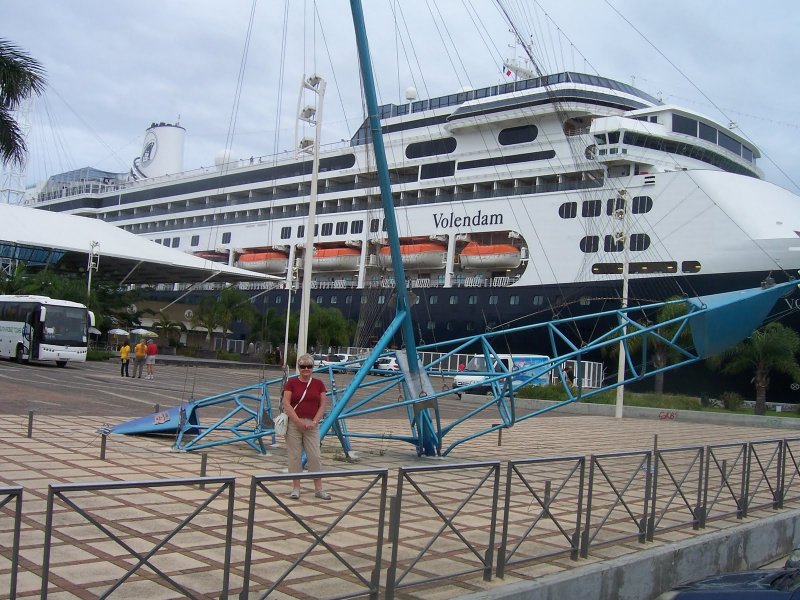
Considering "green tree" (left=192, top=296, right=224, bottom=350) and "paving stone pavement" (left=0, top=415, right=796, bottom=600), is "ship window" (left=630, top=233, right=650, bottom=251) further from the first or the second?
"paving stone pavement" (left=0, top=415, right=796, bottom=600)

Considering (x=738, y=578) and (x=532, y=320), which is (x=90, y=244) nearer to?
(x=532, y=320)

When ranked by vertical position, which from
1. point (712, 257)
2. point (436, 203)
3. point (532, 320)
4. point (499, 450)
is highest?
point (436, 203)

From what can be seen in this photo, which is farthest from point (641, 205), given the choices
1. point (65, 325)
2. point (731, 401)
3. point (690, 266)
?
point (65, 325)

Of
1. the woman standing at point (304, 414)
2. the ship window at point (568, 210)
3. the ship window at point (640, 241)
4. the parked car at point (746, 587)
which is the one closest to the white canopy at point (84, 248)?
the ship window at point (568, 210)

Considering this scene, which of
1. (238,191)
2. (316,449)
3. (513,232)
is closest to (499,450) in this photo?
(316,449)

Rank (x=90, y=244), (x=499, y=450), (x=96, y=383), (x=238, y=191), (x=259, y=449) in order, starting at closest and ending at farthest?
(x=259, y=449), (x=499, y=450), (x=96, y=383), (x=90, y=244), (x=238, y=191)

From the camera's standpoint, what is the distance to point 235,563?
532 centimetres

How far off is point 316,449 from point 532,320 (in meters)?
27.7

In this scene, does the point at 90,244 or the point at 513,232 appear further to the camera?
the point at 90,244

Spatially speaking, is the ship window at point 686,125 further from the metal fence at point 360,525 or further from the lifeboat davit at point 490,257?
the metal fence at point 360,525

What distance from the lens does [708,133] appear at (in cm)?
3634

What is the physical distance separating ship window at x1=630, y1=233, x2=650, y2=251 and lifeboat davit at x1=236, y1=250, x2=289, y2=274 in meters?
24.2

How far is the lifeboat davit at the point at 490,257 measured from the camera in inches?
1469

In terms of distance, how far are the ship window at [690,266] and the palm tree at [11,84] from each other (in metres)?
24.7
